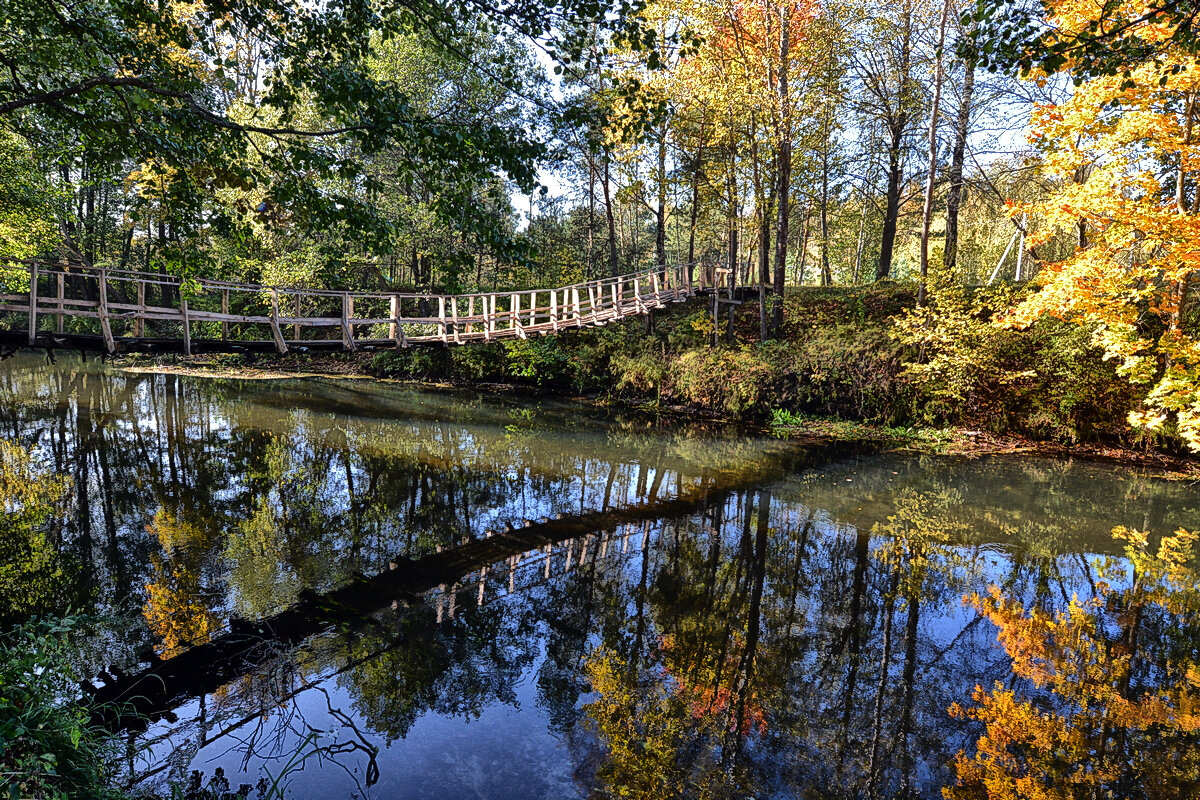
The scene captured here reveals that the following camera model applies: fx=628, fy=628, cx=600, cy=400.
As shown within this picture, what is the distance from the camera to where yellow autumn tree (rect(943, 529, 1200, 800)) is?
3.85 metres

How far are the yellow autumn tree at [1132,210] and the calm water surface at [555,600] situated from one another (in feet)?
7.49

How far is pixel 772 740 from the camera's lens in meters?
4.18

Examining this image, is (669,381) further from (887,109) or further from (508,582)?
(508,582)

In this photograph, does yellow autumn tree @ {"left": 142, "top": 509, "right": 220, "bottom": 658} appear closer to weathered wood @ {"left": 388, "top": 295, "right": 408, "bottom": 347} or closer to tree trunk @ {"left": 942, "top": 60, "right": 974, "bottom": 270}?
weathered wood @ {"left": 388, "top": 295, "right": 408, "bottom": 347}

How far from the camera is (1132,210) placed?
9227mm

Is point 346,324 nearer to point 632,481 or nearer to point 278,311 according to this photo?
point 278,311

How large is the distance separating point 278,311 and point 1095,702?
15.5 metres

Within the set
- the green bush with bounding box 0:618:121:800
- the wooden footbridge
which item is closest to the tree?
the wooden footbridge

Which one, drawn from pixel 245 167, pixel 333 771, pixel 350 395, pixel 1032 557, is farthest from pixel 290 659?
pixel 350 395

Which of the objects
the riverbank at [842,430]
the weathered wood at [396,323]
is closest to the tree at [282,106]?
the weathered wood at [396,323]

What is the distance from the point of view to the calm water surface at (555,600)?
401cm

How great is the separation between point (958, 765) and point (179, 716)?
5078mm

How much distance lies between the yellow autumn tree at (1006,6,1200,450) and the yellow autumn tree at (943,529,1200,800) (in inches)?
176

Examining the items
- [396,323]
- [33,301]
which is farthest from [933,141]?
[33,301]
